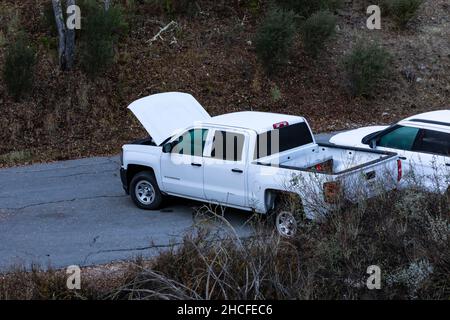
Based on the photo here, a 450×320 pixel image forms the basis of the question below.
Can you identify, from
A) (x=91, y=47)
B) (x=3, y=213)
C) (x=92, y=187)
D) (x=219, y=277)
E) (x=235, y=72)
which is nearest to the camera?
(x=219, y=277)

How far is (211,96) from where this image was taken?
20.8m

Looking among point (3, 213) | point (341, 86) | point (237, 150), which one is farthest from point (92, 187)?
point (341, 86)

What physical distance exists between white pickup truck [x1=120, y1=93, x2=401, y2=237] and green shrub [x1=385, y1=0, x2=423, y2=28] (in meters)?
12.3

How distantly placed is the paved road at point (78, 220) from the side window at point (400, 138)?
279 cm

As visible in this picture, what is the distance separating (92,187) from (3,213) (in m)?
2.02

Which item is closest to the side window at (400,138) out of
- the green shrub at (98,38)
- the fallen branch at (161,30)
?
the green shrub at (98,38)

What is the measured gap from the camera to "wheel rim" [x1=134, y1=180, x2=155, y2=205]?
43.8ft

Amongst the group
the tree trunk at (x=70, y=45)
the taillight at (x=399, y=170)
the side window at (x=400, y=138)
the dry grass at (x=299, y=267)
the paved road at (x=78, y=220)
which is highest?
the tree trunk at (x=70, y=45)

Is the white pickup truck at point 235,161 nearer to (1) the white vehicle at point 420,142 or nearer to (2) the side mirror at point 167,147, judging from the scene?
(2) the side mirror at point 167,147

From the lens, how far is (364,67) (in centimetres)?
2067

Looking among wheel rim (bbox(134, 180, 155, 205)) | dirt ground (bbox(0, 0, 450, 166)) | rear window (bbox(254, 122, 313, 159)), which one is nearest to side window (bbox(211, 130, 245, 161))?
rear window (bbox(254, 122, 313, 159))

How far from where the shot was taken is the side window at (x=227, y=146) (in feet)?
39.4

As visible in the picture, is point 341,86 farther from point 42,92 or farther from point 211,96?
point 42,92

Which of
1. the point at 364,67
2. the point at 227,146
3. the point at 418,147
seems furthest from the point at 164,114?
the point at 364,67
